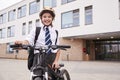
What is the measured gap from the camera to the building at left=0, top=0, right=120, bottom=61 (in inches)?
1014

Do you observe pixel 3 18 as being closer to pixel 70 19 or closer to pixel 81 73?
pixel 70 19

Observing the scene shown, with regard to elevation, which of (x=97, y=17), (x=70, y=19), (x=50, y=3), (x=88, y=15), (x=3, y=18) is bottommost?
(x=97, y=17)

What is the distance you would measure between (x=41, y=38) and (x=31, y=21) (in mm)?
35654

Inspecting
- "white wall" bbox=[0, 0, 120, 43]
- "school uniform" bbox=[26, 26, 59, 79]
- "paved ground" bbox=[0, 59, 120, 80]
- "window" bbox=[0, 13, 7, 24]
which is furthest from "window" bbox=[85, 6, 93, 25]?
"window" bbox=[0, 13, 7, 24]

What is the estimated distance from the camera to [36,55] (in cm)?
344

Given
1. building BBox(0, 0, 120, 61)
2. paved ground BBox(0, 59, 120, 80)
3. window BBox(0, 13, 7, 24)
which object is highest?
window BBox(0, 13, 7, 24)

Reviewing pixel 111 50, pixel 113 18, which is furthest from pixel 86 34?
pixel 111 50

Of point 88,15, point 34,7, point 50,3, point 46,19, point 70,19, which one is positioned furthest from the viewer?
point 34,7

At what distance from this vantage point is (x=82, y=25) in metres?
28.6

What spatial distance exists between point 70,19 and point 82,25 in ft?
9.08

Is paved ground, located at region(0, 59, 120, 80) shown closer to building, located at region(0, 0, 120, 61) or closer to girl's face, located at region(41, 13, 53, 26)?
girl's face, located at region(41, 13, 53, 26)

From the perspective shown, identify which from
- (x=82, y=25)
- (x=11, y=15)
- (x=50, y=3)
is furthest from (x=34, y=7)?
(x=82, y=25)

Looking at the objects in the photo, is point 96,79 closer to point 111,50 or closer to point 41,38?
point 41,38

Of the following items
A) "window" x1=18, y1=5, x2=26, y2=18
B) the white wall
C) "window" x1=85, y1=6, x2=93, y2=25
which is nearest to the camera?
the white wall
